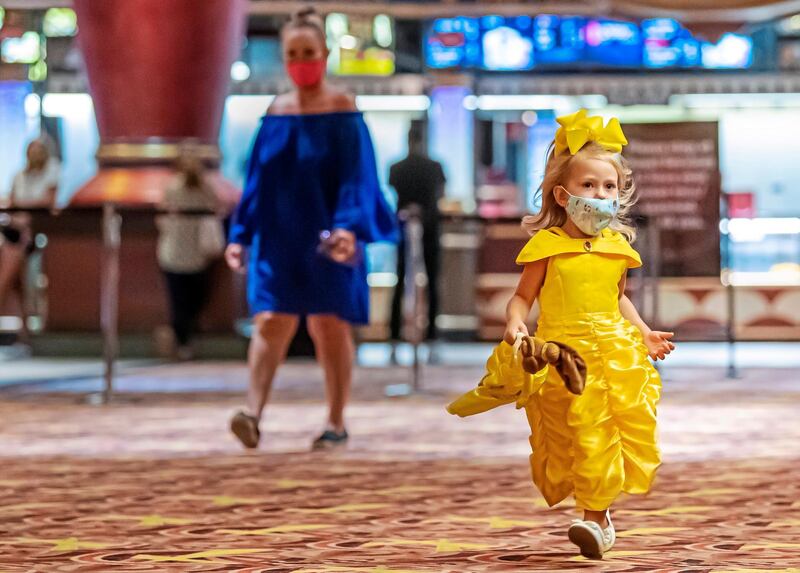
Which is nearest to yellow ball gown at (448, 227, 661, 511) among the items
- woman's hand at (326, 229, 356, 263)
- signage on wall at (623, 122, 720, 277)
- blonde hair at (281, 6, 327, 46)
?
woman's hand at (326, 229, 356, 263)

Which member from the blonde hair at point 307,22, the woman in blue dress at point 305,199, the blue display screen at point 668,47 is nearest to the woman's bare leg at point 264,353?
the woman in blue dress at point 305,199

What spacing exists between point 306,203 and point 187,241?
5.75 m

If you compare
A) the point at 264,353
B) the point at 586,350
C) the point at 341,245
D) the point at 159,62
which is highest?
the point at 159,62

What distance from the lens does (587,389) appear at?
3045mm

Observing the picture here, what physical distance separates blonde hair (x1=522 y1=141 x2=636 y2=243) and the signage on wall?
619 centimetres

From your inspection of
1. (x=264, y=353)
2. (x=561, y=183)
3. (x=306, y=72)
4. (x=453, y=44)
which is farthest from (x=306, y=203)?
(x=453, y=44)

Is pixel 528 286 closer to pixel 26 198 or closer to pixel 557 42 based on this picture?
pixel 26 198

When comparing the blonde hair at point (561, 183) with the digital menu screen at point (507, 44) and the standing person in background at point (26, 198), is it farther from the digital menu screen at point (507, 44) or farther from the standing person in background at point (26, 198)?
the digital menu screen at point (507, 44)

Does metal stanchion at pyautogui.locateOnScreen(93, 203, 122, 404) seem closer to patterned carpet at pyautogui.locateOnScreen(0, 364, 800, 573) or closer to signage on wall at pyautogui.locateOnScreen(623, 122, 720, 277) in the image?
patterned carpet at pyautogui.locateOnScreen(0, 364, 800, 573)

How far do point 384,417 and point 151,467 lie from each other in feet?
6.52

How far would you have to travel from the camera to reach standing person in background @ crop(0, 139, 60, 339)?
11.5m

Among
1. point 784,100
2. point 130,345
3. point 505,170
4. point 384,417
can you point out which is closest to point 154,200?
point 130,345

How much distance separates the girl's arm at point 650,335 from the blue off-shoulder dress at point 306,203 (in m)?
1.99

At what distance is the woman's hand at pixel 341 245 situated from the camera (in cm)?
504
